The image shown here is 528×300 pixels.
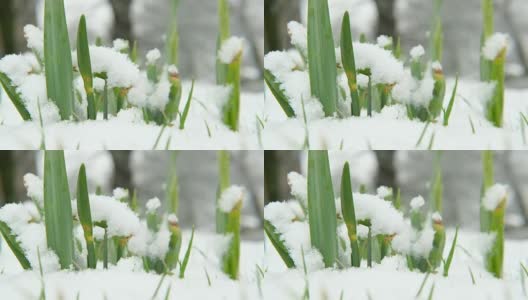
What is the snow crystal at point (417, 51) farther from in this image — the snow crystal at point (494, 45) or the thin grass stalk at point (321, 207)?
the thin grass stalk at point (321, 207)

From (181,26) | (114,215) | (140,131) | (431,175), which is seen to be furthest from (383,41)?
(114,215)

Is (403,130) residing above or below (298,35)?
below

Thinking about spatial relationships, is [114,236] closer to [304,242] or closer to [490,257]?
[304,242]

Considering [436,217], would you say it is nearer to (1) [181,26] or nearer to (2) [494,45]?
(2) [494,45]

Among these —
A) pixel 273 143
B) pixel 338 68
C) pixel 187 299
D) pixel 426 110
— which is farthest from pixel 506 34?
pixel 187 299

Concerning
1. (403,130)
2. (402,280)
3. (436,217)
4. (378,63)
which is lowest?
(402,280)

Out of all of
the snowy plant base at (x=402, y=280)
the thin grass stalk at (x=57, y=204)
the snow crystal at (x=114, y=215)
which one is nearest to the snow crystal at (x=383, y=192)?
the snowy plant base at (x=402, y=280)
